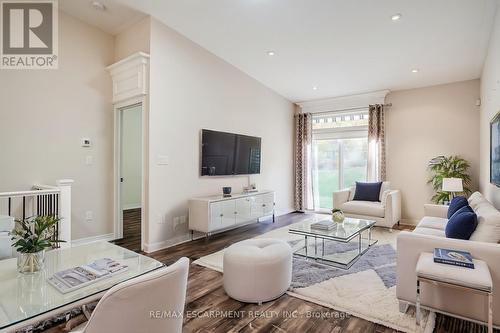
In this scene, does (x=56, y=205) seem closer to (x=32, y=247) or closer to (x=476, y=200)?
(x=32, y=247)

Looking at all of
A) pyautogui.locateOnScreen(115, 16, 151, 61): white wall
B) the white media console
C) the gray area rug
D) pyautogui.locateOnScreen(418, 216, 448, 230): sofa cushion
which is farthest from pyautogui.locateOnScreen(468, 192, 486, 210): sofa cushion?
pyautogui.locateOnScreen(115, 16, 151, 61): white wall

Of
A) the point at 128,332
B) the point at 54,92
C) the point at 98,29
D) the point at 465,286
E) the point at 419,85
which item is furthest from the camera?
the point at 419,85

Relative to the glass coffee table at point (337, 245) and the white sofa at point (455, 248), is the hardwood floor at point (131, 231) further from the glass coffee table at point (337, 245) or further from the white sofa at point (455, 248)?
the white sofa at point (455, 248)

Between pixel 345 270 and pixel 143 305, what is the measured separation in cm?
255

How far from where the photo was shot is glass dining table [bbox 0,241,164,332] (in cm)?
115

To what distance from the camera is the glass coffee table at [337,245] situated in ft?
10.4

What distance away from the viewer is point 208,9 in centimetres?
343

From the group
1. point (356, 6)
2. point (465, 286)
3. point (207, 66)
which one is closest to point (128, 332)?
point (465, 286)

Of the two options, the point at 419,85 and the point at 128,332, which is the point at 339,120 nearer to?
the point at 419,85

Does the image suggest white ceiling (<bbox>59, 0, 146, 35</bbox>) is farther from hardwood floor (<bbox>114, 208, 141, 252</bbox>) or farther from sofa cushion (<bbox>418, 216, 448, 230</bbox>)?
sofa cushion (<bbox>418, 216, 448, 230</bbox>)

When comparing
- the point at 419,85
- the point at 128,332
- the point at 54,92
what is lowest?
the point at 128,332

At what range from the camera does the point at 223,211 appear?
4.25 m

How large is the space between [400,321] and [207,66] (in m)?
4.22

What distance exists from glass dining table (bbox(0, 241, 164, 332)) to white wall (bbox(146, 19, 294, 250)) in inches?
76.3
